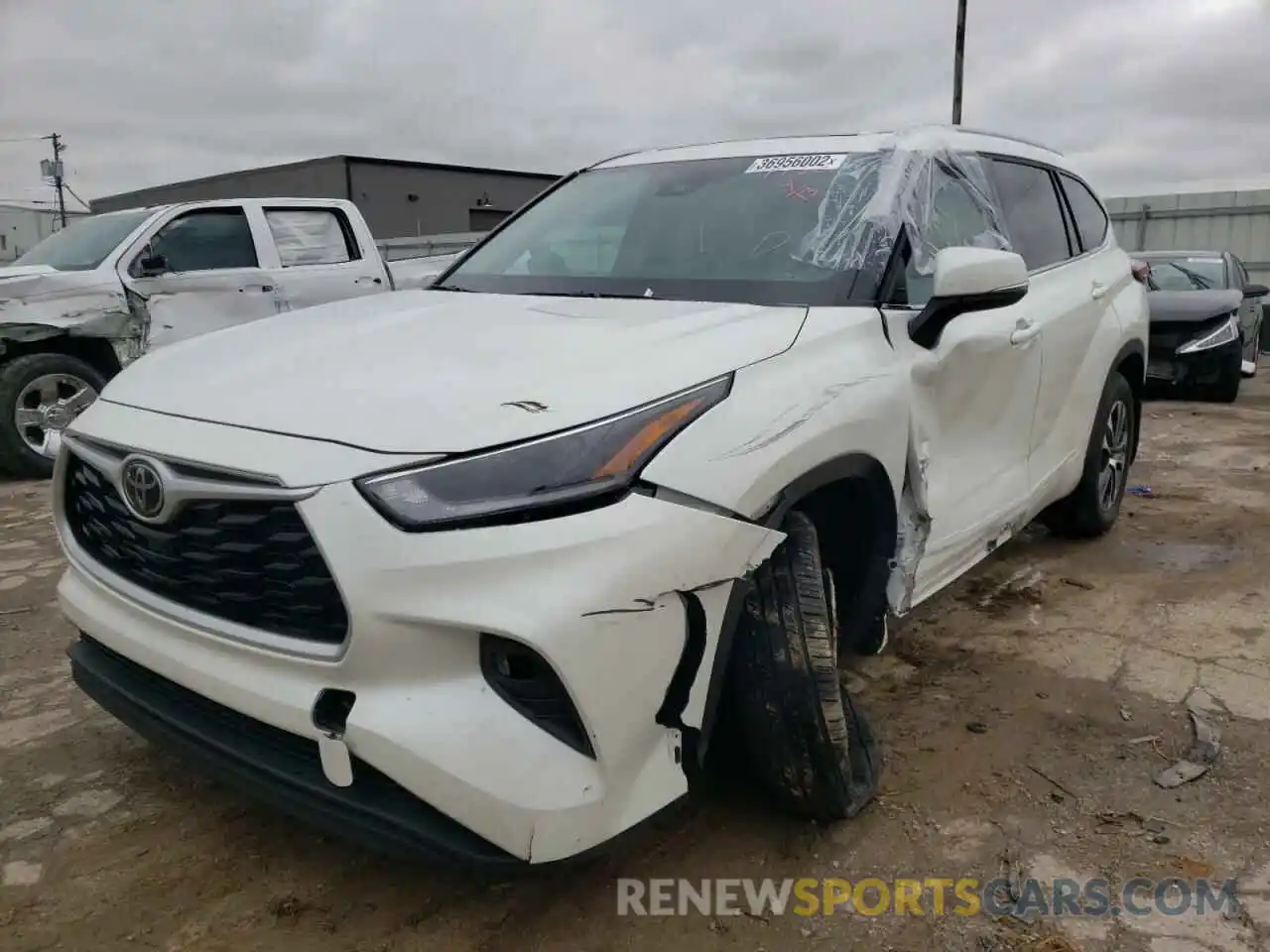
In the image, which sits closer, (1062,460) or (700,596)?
(700,596)

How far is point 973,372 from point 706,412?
1262 millimetres

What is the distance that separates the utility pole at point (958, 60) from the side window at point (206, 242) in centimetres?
1175

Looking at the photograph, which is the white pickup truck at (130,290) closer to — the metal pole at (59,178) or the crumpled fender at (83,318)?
the crumpled fender at (83,318)

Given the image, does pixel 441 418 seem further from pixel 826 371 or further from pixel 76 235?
pixel 76 235

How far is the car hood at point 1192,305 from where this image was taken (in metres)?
9.47

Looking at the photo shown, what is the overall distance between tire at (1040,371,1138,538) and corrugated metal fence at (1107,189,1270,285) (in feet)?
49.6

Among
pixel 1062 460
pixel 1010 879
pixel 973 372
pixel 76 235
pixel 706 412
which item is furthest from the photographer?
pixel 76 235

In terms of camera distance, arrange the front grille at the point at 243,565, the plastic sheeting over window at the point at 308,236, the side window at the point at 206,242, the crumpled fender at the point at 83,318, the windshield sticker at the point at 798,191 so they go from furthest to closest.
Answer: the plastic sheeting over window at the point at 308,236 < the side window at the point at 206,242 < the crumpled fender at the point at 83,318 < the windshield sticker at the point at 798,191 < the front grille at the point at 243,565

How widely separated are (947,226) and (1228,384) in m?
8.10

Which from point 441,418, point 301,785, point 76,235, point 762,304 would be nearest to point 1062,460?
point 762,304

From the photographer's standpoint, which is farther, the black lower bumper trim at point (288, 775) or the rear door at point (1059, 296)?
the rear door at point (1059, 296)

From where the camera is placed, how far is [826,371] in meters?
2.25

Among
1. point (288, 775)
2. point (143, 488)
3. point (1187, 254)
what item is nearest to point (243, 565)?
point (143, 488)

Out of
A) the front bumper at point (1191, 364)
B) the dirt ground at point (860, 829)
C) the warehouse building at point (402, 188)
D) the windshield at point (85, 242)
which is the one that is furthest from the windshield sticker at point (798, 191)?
the warehouse building at point (402, 188)
